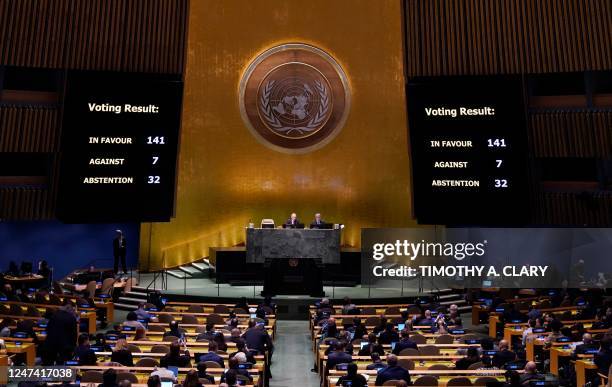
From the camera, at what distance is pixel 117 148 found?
479 inches

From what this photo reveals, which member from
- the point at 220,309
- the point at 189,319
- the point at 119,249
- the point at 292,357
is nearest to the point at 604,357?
the point at 292,357

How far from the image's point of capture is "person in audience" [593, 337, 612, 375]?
11.1 metres

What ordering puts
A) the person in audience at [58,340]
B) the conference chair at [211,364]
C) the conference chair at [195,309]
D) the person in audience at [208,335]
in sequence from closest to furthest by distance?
the conference chair at [211,364] < the person in audience at [58,340] < the person in audience at [208,335] < the conference chair at [195,309]

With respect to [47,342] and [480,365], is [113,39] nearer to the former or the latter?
[47,342]

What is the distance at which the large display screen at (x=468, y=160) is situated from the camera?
11.9 m

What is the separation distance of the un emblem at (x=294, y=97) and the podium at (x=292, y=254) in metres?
4.38

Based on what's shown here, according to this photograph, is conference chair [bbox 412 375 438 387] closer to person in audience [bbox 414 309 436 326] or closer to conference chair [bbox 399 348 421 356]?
conference chair [bbox 399 348 421 356]

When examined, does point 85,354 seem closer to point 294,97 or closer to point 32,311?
point 32,311

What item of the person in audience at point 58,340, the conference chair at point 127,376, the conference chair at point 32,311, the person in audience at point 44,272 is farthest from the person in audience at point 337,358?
the person in audience at point 44,272

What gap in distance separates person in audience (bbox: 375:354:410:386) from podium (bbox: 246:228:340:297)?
9.91m

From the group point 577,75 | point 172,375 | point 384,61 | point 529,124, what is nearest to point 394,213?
point 384,61

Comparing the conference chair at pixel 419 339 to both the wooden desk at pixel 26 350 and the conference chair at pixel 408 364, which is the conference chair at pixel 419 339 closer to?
the conference chair at pixel 408 364

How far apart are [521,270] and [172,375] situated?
194 inches

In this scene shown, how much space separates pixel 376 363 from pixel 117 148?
5348 mm
